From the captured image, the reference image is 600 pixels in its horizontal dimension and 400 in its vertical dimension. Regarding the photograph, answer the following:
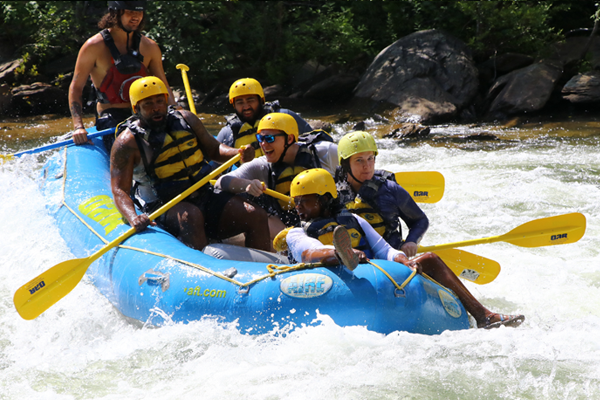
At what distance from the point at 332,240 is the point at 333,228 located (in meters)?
0.06

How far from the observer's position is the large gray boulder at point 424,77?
10.4 metres

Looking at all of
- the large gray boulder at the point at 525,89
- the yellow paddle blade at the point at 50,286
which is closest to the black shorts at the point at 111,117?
the yellow paddle blade at the point at 50,286

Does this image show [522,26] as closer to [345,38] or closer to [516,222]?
[345,38]

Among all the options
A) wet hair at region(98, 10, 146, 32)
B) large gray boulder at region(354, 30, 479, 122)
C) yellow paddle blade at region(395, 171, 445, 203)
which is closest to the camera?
yellow paddle blade at region(395, 171, 445, 203)

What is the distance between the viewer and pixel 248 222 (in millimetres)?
3717

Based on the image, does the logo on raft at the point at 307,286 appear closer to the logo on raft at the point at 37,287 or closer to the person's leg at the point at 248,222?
the person's leg at the point at 248,222

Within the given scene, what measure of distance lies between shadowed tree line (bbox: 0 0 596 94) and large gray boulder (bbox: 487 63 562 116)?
31.2 inches

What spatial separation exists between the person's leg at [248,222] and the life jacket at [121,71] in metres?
1.35

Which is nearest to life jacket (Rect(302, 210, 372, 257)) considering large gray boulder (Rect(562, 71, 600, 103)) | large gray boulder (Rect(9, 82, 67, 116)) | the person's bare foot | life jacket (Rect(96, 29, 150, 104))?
the person's bare foot

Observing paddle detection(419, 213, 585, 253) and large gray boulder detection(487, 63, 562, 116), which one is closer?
paddle detection(419, 213, 585, 253)

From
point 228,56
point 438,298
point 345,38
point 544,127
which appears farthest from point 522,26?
point 438,298

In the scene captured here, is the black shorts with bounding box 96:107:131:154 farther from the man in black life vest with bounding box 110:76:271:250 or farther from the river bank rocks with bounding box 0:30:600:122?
the river bank rocks with bounding box 0:30:600:122

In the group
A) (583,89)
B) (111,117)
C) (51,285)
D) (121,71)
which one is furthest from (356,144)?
(583,89)

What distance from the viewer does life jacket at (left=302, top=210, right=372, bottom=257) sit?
9.64 ft
